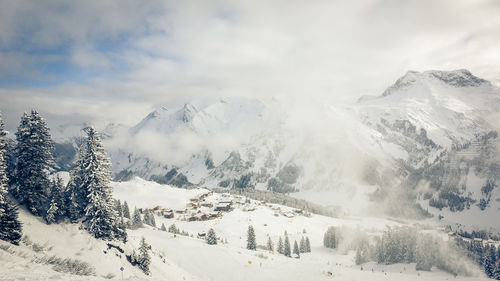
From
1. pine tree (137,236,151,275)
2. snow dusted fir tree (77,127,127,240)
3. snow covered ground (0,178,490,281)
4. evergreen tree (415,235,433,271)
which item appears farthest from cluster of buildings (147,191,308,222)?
snow dusted fir tree (77,127,127,240)

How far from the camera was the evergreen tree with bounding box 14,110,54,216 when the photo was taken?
31641 millimetres

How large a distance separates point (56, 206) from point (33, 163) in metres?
6.42

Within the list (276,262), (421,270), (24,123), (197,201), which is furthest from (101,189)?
(197,201)

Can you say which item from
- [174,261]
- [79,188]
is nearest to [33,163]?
[79,188]

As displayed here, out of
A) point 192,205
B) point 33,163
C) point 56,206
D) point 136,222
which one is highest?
point 33,163

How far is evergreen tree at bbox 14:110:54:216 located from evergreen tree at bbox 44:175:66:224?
1.31 m

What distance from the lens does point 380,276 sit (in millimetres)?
55594

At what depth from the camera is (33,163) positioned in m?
32.9

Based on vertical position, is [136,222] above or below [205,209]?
above

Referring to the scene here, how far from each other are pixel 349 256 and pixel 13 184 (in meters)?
99.8

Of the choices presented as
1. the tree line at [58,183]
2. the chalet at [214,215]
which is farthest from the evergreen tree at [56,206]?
the chalet at [214,215]

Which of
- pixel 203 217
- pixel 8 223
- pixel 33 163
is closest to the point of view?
pixel 8 223

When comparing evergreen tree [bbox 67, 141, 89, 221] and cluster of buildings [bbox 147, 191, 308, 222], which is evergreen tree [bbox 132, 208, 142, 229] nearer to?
evergreen tree [bbox 67, 141, 89, 221]

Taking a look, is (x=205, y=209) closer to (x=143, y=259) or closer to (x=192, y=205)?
(x=192, y=205)
